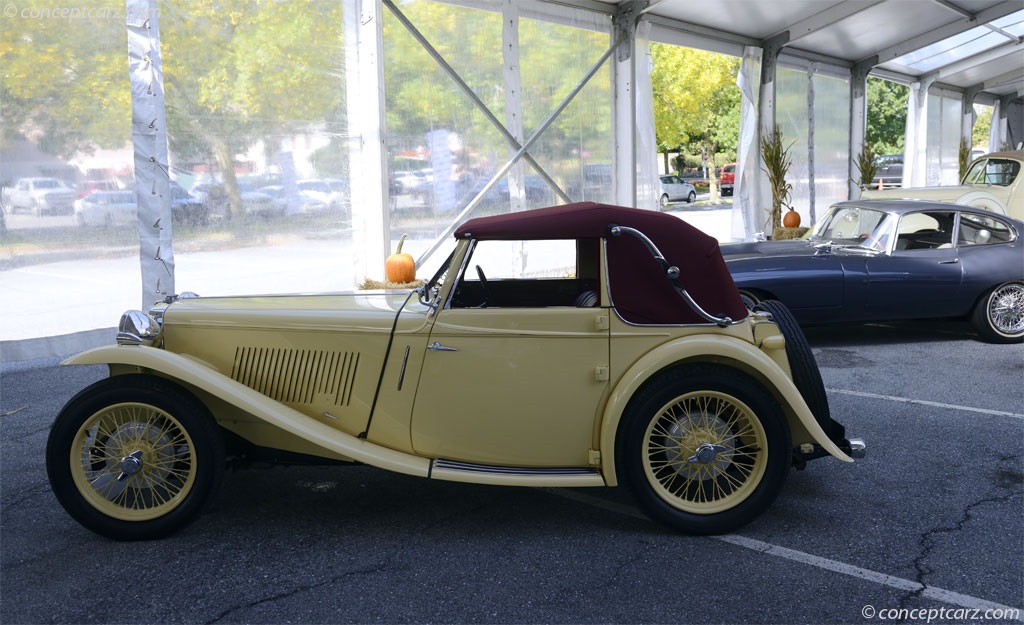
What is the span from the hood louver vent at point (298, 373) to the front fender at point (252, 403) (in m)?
0.16

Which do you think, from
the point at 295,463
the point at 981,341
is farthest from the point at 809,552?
the point at 981,341

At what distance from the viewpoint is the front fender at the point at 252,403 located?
362 centimetres

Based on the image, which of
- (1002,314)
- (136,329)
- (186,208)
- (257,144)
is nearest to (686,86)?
(1002,314)

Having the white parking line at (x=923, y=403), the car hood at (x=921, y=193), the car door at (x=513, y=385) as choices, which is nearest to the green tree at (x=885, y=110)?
the car hood at (x=921, y=193)

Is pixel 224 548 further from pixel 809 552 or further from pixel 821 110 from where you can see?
pixel 821 110

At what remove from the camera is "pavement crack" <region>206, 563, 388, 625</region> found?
3061 mm

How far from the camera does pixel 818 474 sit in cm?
450

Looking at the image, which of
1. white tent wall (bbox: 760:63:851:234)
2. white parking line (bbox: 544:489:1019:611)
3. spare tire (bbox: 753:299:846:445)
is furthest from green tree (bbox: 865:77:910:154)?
white parking line (bbox: 544:489:1019:611)

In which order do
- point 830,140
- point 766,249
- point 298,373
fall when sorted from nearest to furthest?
1. point 298,373
2. point 766,249
3. point 830,140

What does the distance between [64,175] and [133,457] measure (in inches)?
191

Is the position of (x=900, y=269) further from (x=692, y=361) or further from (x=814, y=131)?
(x=814, y=131)

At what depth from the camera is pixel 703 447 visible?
3654mm

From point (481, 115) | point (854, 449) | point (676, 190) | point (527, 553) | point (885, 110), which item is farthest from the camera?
point (885, 110)

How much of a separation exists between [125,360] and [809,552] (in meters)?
3.11
